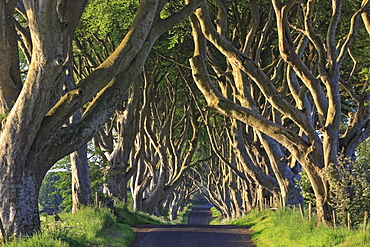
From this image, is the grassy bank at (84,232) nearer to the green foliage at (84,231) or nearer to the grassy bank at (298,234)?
the green foliage at (84,231)

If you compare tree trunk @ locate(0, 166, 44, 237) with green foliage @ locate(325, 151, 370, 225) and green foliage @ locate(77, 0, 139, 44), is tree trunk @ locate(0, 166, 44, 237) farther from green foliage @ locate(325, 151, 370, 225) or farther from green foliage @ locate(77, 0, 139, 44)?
green foliage @ locate(77, 0, 139, 44)

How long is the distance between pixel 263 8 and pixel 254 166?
23.1 ft

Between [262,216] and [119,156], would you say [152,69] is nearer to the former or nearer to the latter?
[119,156]

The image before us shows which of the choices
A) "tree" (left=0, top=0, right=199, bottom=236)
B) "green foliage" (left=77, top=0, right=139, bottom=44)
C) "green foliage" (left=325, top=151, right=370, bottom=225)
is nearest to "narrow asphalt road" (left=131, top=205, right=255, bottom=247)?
"green foliage" (left=325, top=151, right=370, bottom=225)

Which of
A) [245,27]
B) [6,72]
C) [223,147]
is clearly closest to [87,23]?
[245,27]

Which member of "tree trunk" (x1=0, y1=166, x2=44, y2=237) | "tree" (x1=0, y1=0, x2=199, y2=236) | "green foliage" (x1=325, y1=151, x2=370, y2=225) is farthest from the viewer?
"green foliage" (x1=325, y1=151, x2=370, y2=225)

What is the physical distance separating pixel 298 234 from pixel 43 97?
26.0 ft

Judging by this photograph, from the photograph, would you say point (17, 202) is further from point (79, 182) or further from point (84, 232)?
point (79, 182)

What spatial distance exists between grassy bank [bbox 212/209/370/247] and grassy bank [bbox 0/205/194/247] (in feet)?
14.8

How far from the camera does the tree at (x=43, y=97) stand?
10516 mm

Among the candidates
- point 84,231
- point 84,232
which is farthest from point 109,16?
point 84,232

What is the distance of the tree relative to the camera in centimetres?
1052

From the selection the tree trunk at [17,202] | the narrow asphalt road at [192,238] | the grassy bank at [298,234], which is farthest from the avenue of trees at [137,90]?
the narrow asphalt road at [192,238]

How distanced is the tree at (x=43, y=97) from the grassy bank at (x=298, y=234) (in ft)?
20.0
